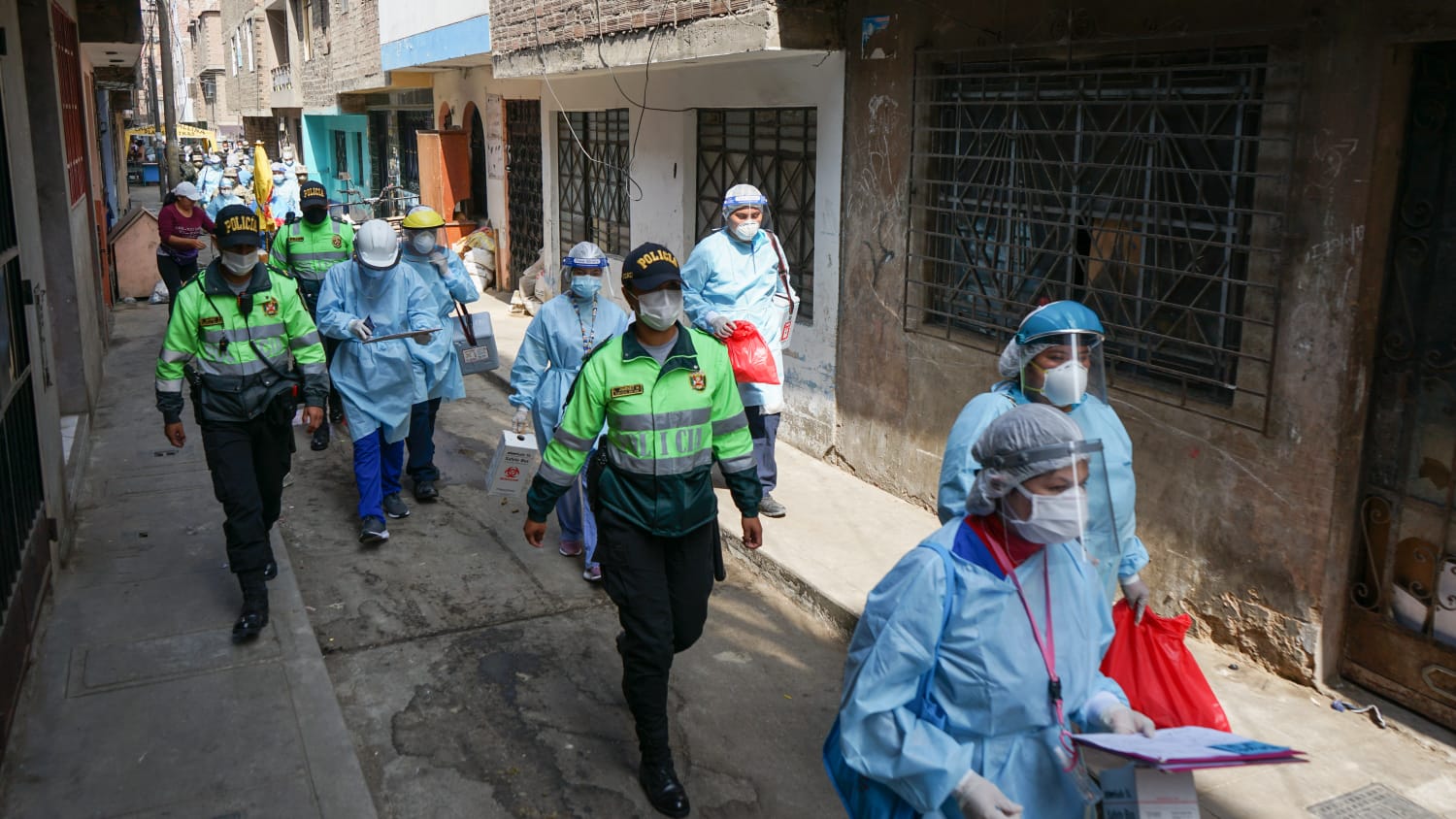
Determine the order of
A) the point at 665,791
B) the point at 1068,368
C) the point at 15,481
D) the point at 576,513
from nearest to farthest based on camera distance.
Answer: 1. the point at 1068,368
2. the point at 665,791
3. the point at 15,481
4. the point at 576,513

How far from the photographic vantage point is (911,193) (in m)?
7.03

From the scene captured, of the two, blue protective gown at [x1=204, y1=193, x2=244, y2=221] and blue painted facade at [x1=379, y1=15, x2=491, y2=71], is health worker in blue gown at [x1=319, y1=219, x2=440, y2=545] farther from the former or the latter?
blue protective gown at [x1=204, y1=193, x2=244, y2=221]

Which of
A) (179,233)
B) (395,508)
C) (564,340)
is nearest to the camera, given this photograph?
(564,340)

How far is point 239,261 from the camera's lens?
528 cm

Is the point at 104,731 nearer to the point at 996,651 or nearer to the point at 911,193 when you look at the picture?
the point at 996,651

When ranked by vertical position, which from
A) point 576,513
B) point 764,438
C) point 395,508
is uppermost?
point 764,438

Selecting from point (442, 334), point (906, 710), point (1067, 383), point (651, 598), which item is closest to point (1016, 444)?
point (906, 710)

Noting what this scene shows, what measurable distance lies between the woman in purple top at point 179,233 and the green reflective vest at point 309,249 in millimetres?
3359

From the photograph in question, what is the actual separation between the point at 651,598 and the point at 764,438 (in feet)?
9.77

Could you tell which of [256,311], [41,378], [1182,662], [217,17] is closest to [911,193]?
[256,311]

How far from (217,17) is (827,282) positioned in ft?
150

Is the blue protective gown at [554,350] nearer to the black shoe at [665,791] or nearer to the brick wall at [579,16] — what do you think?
the black shoe at [665,791]

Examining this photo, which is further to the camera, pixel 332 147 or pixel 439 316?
pixel 332 147

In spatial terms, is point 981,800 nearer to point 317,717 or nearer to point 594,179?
point 317,717
